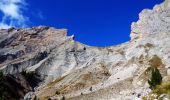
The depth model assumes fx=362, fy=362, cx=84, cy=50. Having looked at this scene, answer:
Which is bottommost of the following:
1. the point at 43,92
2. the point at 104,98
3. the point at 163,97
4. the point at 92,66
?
the point at 163,97

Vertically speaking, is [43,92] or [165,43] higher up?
[165,43]

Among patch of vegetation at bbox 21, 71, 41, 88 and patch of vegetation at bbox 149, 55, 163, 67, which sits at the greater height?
patch of vegetation at bbox 21, 71, 41, 88

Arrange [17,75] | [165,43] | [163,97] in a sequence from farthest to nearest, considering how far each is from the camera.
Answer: [17,75]
[165,43]
[163,97]

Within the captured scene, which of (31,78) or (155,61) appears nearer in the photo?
(155,61)

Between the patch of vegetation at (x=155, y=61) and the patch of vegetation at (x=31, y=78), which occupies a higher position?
the patch of vegetation at (x=31, y=78)

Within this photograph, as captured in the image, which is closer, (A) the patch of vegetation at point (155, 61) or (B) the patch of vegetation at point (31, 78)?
(A) the patch of vegetation at point (155, 61)

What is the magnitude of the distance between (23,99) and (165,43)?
72019 mm

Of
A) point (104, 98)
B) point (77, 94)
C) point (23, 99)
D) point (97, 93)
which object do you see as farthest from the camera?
point (23, 99)

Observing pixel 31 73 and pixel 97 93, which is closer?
pixel 97 93

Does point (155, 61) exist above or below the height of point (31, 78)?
below

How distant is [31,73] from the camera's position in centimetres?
19612

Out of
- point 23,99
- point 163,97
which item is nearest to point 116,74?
point 23,99

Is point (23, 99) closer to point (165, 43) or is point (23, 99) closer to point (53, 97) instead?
point (53, 97)

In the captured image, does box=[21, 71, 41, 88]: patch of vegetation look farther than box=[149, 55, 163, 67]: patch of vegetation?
Yes
